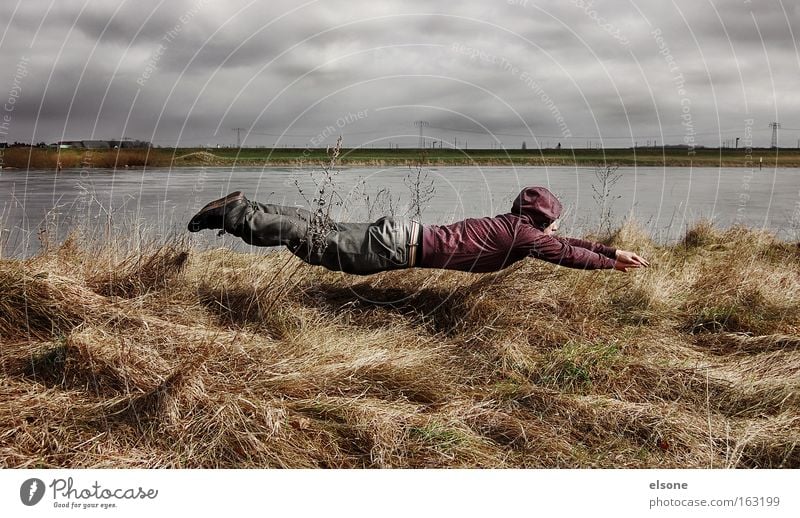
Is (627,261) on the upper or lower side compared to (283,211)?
lower

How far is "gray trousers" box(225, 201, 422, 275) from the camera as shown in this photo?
4621mm

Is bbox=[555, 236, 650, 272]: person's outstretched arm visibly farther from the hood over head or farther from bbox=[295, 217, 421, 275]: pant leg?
bbox=[295, 217, 421, 275]: pant leg

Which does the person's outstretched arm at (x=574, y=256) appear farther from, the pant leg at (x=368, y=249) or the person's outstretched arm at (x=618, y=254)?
the pant leg at (x=368, y=249)

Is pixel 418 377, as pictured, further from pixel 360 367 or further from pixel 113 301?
pixel 113 301

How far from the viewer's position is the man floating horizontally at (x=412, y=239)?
4625 millimetres

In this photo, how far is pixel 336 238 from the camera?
4699mm

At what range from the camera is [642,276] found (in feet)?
19.1

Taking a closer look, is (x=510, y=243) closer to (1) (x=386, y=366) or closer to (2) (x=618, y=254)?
(2) (x=618, y=254)

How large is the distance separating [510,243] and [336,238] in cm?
134

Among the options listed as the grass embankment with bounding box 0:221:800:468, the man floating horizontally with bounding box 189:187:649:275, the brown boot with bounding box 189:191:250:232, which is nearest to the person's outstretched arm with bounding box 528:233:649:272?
the man floating horizontally with bounding box 189:187:649:275
